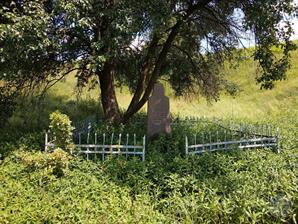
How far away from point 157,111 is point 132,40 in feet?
6.88

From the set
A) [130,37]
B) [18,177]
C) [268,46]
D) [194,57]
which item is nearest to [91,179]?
[18,177]

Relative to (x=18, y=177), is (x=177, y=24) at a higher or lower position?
higher

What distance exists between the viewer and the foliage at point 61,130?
8.20 m

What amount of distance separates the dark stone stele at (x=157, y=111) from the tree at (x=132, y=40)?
165cm

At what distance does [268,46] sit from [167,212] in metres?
7.05

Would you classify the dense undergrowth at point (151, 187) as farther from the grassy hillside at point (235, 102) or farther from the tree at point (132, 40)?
the grassy hillside at point (235, 102)

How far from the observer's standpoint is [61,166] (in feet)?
24.7

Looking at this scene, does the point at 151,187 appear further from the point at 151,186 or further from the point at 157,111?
the point at 157,111

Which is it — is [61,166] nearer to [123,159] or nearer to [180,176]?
[123,159]

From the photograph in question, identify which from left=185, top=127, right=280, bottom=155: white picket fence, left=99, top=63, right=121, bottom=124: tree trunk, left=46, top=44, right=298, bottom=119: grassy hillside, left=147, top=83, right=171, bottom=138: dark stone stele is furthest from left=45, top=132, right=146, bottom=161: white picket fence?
left=46, top=44, right=298, bottom=119: grassy hillside

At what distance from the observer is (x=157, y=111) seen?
33.8 feet

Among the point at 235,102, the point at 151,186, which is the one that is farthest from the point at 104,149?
the point at 235,102

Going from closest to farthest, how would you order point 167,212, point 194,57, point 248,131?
1. point 167,212
2. point 248,131
3. point 194,57

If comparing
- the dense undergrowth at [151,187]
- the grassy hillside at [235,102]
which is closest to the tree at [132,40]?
the dense undergrowth at [151,187]
